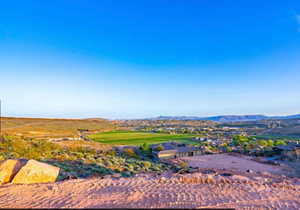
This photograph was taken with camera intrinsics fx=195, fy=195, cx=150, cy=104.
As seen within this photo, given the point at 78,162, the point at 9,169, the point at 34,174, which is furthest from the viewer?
the point at 78,162

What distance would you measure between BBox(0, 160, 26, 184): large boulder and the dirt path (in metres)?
0.68

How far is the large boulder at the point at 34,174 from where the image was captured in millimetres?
7879

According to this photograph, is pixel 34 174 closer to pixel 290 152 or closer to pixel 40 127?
pixel 40 127

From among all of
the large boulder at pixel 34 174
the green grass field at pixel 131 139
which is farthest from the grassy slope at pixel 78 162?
the green grass field at pixel 131 139

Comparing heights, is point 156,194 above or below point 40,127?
below

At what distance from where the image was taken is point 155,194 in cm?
696

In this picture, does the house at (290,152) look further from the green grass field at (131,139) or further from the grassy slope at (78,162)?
the grassy slope at (78,162)

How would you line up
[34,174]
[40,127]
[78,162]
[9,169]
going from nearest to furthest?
[34,174], [9,169], [78,162], [40,127]

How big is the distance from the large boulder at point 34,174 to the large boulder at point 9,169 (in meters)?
0.33

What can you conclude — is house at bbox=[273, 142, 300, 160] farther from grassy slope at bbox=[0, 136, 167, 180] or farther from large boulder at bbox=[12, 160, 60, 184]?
large boulder at bbox=[12, 160, 60, 184]

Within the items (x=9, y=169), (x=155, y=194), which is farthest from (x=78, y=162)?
(x=155, y=194)

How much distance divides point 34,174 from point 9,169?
116cm

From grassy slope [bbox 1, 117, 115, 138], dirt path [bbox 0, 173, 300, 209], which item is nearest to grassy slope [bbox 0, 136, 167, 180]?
dirt path [bbox 0, 173, 300, 209]

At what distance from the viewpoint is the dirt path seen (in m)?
6.05
